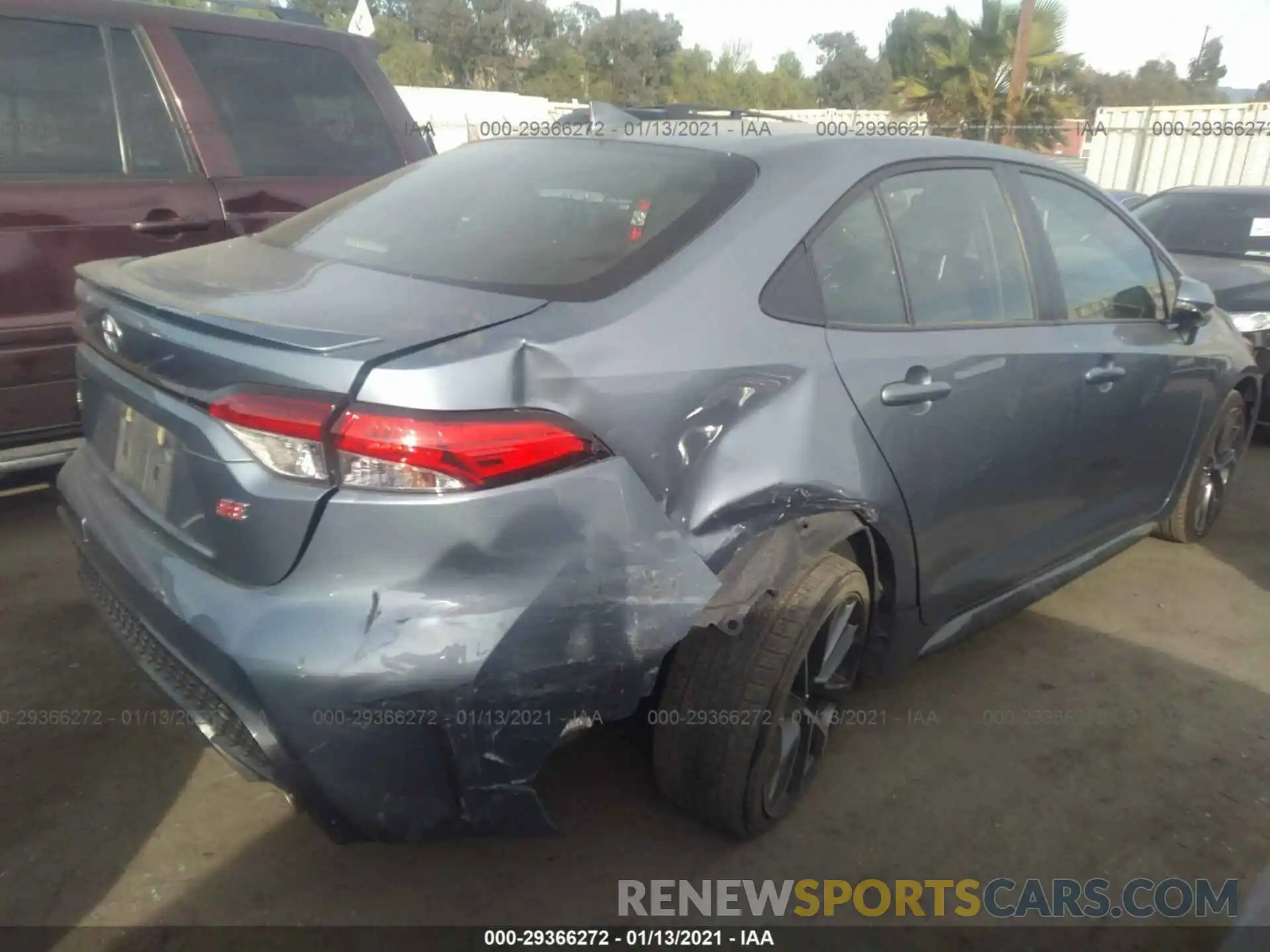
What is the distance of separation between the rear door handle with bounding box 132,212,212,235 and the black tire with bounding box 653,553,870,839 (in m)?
2.68

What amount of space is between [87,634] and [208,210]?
163 centimetres

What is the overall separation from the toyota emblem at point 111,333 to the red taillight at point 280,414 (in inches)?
21.2

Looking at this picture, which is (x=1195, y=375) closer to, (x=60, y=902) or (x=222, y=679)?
(x=222, y=679)

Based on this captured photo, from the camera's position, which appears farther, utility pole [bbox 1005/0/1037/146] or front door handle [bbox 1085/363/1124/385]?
utility pole [bbox 1005/0/1037/146]

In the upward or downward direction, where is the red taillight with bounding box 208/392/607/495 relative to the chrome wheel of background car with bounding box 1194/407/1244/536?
upward

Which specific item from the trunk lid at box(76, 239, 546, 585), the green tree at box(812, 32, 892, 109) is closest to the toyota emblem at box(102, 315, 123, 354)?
the trunk lid at box(76, 239, 546, 585)

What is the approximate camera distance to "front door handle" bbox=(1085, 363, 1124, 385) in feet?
9.84

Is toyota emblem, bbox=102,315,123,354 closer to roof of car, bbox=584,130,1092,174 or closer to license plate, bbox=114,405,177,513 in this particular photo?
license plate, bbox=114,405,177,513

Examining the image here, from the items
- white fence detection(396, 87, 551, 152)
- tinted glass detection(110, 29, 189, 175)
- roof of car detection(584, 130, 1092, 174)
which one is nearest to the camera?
roof of car detection(584, 130, 1092, 174)

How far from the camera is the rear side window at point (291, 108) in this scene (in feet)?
12.8

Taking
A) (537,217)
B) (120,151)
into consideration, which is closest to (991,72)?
(120,151)

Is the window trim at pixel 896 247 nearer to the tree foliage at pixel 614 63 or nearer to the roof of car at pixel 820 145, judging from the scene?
the roof of car at pixel 820 145

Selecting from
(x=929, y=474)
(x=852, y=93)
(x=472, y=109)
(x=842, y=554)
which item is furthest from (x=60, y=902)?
(x=852, y=93)

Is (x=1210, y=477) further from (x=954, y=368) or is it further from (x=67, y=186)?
(x=67, y=186)
